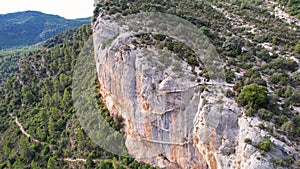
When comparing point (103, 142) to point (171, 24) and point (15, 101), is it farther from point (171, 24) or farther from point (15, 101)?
point (15, 101)

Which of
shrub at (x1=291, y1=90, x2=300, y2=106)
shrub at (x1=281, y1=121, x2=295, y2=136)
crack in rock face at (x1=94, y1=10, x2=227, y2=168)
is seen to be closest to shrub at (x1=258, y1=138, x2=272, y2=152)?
shrub at (x1=281, y1=121, x2=295, y2=136)

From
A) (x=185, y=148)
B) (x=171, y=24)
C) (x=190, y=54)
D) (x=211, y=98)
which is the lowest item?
(x=185, y=148)

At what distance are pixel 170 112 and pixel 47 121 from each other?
99.0 feet

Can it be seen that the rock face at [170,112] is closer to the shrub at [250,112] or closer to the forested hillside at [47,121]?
the shrub at [250,112]

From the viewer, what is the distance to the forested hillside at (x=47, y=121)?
3966cm

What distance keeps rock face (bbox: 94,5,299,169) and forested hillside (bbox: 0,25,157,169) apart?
12.6 feet

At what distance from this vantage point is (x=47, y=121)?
49.3 metres

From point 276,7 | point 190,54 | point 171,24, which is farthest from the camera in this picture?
point 276,7

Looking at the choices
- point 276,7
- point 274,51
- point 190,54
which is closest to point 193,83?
point 190,54

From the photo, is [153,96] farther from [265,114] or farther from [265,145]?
[265,145]

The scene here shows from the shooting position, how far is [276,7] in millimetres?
50781

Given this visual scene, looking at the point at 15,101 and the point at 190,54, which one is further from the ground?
the point at 190,54

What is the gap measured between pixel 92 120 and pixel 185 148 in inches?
708

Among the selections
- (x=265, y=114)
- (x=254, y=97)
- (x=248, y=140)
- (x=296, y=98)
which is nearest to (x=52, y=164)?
(x=248, y=140)
